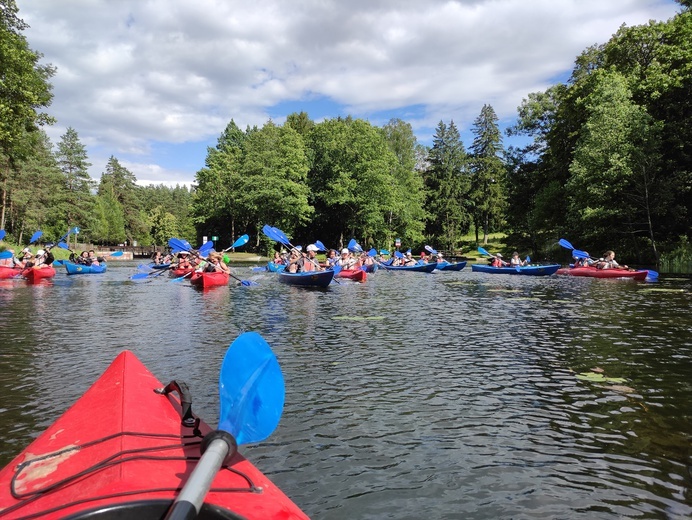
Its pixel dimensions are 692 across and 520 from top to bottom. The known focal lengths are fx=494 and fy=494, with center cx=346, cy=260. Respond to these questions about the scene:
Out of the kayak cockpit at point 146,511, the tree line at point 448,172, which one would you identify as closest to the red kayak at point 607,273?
the tree line at point 448,172

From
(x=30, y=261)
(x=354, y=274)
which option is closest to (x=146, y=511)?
(x=354, y=274)

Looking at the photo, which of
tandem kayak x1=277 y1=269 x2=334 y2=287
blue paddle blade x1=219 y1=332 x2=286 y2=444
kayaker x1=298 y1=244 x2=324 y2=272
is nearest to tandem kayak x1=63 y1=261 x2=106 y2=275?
tandem kayak x1=277 y1=269 x2=334 y2=287

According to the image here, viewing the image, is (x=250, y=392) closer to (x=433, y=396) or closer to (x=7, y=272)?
(x=433, y=396)

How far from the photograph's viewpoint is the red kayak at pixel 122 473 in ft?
7.03

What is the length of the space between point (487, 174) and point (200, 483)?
220ft

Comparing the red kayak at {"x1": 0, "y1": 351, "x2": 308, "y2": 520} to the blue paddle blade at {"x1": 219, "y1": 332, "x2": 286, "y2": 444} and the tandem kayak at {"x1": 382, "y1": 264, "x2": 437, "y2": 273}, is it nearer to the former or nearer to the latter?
the blue paddle blade at {"x1": 219, "y1": 332, "x2": 286, "y2": 444}

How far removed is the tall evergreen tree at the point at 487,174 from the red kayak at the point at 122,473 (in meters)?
63.7

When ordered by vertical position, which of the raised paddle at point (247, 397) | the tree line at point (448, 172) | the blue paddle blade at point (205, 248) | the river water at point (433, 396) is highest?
the tree line at point (448, 172)

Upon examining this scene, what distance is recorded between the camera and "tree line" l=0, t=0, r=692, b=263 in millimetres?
30328

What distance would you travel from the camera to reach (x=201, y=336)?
9906 millimetres

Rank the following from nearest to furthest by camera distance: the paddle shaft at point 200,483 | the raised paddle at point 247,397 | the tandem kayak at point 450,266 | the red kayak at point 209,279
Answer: the paddle shaft at point 200,483, the raised paddle at point 247,397, the red kayak at point 209,279, the tandem kayak at point 450,266

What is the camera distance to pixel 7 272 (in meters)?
22.7

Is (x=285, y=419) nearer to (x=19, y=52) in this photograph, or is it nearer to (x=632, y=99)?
(x=19, y=52)

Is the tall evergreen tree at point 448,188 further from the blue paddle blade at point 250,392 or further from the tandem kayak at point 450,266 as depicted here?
the blue paddle blade at point 250,392
